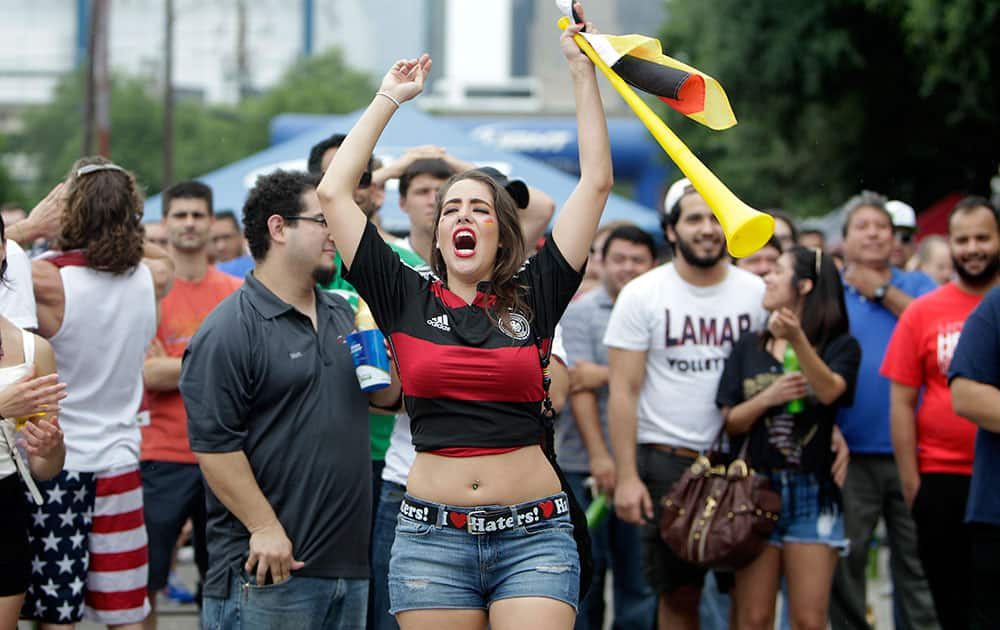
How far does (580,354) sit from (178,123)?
2770 inches

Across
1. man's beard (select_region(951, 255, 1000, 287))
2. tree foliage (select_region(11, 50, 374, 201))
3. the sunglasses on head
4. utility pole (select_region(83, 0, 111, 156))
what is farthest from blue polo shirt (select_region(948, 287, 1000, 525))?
tree foliage (select_region(11, 50, 374, 201))

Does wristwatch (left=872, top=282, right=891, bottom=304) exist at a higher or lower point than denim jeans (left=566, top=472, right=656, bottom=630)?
higher

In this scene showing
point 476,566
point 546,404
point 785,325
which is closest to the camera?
point 476,566

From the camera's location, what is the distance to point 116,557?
218 inches

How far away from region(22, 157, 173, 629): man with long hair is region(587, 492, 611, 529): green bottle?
93.8 inches

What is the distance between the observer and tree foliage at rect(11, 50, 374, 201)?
7144 cm

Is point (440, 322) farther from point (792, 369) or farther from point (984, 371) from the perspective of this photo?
point (792, 369)

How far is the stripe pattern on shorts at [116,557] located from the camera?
217 inches

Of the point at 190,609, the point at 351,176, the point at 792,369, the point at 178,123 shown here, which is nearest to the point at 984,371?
the point at 792,369

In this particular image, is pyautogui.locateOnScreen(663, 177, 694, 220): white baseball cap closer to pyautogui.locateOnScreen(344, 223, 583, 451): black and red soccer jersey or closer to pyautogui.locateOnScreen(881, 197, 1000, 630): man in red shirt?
pyautogui.locateOnScreen(881, 197, 1000, 630): man in red shirt

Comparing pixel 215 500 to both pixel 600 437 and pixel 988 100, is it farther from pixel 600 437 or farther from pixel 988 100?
pixel 988 100

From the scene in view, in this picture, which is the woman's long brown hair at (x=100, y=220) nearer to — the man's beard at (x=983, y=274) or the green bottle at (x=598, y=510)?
the green bottle at (x=598, y=510)

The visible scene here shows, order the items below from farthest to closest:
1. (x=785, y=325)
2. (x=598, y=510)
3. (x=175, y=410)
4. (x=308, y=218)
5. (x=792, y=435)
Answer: (x=598, y=510), (x=175, y=410), (x=792, y=435), (x=785, y=325), (x=308, y=218)

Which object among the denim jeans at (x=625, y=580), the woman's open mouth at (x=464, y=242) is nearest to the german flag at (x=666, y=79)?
the woman's open mouth at (x=464, y=242)
